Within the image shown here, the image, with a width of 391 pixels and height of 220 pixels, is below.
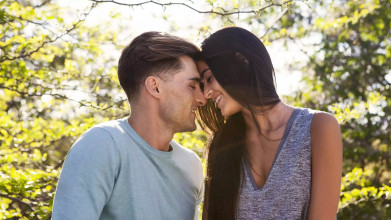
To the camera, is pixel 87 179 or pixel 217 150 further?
pixel 217 150

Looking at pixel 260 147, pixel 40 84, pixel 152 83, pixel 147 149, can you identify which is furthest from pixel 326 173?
pixel 40 84

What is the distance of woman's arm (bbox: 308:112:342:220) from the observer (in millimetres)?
2508

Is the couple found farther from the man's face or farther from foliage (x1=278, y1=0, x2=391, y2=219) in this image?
foliage (x1=278, y1=0, x2=391, y2=219)

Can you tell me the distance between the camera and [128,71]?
9.42 feet

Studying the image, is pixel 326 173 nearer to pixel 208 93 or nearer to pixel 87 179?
pixel 208 93

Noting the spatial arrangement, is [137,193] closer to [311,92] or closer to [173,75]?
[173,75]

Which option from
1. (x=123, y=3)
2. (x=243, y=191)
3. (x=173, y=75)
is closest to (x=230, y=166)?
(x=243, y=191)

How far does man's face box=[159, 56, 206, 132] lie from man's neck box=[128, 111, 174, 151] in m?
0.05

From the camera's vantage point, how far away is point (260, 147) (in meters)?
2.90

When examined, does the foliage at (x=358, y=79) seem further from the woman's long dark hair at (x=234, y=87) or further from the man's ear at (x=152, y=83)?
the man's ear at (x=152, y=83)

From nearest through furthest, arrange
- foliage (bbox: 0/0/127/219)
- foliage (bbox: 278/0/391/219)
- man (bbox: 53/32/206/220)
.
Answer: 1. man (bbox: 53/32/206/220)
2. foliage (bbox: 0/0/127/219)
3. foliage (bbox: 278/0/391/219)

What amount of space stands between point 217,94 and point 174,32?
1793 mm

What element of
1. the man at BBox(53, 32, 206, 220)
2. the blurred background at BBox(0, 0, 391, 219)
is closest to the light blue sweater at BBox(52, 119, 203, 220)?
the man at BBox(53, 32, 206, 220)

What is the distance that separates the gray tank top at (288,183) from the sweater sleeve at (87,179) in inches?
29.7
